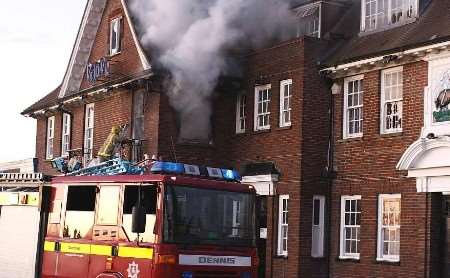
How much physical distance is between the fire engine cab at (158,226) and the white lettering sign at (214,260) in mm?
14

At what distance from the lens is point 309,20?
22.3m

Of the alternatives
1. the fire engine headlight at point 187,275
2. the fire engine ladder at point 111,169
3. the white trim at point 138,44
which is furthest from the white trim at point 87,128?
the fire engine headlight at point 187,275

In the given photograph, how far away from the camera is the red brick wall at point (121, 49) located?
77.8 feet

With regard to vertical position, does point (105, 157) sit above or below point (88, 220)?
above

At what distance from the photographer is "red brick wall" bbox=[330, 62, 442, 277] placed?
1717cm

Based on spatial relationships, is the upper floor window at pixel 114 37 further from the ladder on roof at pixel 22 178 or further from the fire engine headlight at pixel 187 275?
the fire engine headlight at pixel 187 275

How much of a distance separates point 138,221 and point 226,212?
1.42 metres

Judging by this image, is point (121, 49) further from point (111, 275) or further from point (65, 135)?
point (111, 275)

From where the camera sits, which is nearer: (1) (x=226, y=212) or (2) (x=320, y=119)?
(1) (x=226, y=212)

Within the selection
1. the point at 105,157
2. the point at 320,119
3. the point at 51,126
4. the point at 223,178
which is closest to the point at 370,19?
the point at 320,119

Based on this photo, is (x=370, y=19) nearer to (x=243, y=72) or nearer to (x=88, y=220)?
(x=243, y=72)

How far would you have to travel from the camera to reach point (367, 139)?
18.9 metres

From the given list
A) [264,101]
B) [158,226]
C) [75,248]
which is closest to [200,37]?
[264,101]

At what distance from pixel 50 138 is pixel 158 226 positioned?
19239 mm
